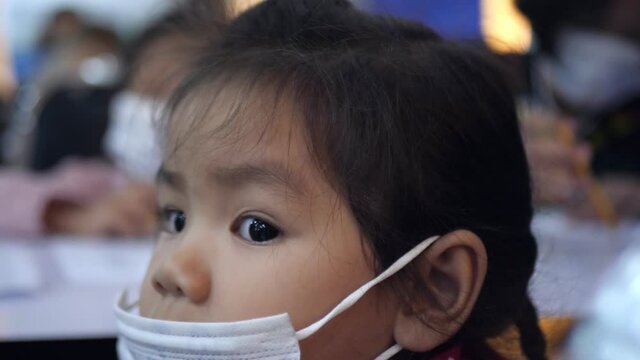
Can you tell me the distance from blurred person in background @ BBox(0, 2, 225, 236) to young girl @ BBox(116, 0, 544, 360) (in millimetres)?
527

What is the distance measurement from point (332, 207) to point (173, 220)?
163 millimetres

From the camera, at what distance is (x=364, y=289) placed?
2.07 feet

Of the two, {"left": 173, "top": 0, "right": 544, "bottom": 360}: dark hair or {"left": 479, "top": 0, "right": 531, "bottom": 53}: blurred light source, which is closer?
{"left": 173, "top": 0, "right": 544, "bottom": 360}: dark hair

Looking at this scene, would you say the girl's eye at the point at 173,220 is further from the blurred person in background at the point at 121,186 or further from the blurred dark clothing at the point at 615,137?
the blurred dark clothing at the point at 615,137

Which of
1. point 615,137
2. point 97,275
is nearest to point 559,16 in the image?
point 615,137

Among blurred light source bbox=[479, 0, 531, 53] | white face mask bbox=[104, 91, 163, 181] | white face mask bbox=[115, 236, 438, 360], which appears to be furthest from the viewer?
blurred light source bbox=[479, 0, 531, 53]

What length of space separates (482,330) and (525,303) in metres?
0.06

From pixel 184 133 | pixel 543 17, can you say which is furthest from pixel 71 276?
pixel 543 17

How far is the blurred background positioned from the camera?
85 cm

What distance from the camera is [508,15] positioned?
1957 mm

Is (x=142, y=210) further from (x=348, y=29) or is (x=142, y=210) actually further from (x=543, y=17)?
(x=543, y=17)

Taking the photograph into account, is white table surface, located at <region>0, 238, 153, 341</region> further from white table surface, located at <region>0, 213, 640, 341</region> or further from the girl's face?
the girl's face

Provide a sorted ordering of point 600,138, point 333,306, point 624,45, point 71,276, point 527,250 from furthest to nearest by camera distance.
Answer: point 600,138, point 624,45, point 71,276, point 527,250, point 333,306

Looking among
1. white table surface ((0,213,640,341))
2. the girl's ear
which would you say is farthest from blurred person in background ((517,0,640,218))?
the girl's ear
